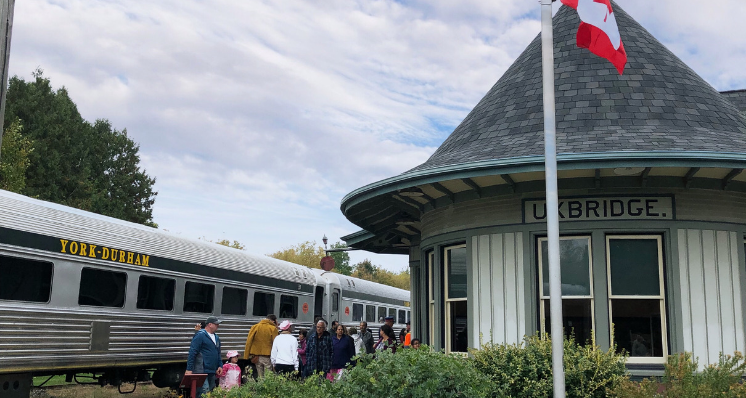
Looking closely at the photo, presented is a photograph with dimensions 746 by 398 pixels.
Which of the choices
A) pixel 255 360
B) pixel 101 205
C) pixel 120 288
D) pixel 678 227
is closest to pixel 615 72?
pixel 678 227

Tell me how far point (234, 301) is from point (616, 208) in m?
9.87

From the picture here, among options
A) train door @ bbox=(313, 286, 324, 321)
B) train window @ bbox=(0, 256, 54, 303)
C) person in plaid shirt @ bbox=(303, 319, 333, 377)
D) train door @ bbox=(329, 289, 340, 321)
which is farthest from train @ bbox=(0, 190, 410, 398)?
train door @ bbox=(329, 289, 340, 321)

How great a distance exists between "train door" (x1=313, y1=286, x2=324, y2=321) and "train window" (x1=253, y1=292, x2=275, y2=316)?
11.1 feet

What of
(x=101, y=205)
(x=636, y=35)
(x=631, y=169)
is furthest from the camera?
(x=101, y=205)

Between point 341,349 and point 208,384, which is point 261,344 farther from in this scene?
point 341,349

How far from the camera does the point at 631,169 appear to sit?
9.82 metres

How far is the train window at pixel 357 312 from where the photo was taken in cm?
2603

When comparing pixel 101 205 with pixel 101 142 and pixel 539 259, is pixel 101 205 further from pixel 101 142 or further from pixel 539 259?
pixel 539 259

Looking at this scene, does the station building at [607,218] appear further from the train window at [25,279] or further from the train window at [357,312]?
the train window at [357,312]

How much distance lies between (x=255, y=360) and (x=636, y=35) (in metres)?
9.36

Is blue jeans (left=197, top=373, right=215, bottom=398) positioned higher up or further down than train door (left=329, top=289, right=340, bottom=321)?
further down

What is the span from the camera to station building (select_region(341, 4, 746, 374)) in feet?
32.7

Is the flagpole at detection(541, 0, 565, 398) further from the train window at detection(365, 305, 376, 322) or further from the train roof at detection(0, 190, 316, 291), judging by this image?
the train window at detection(365, 305, 376, 322)

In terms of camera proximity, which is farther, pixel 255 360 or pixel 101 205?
pixel 101 205
